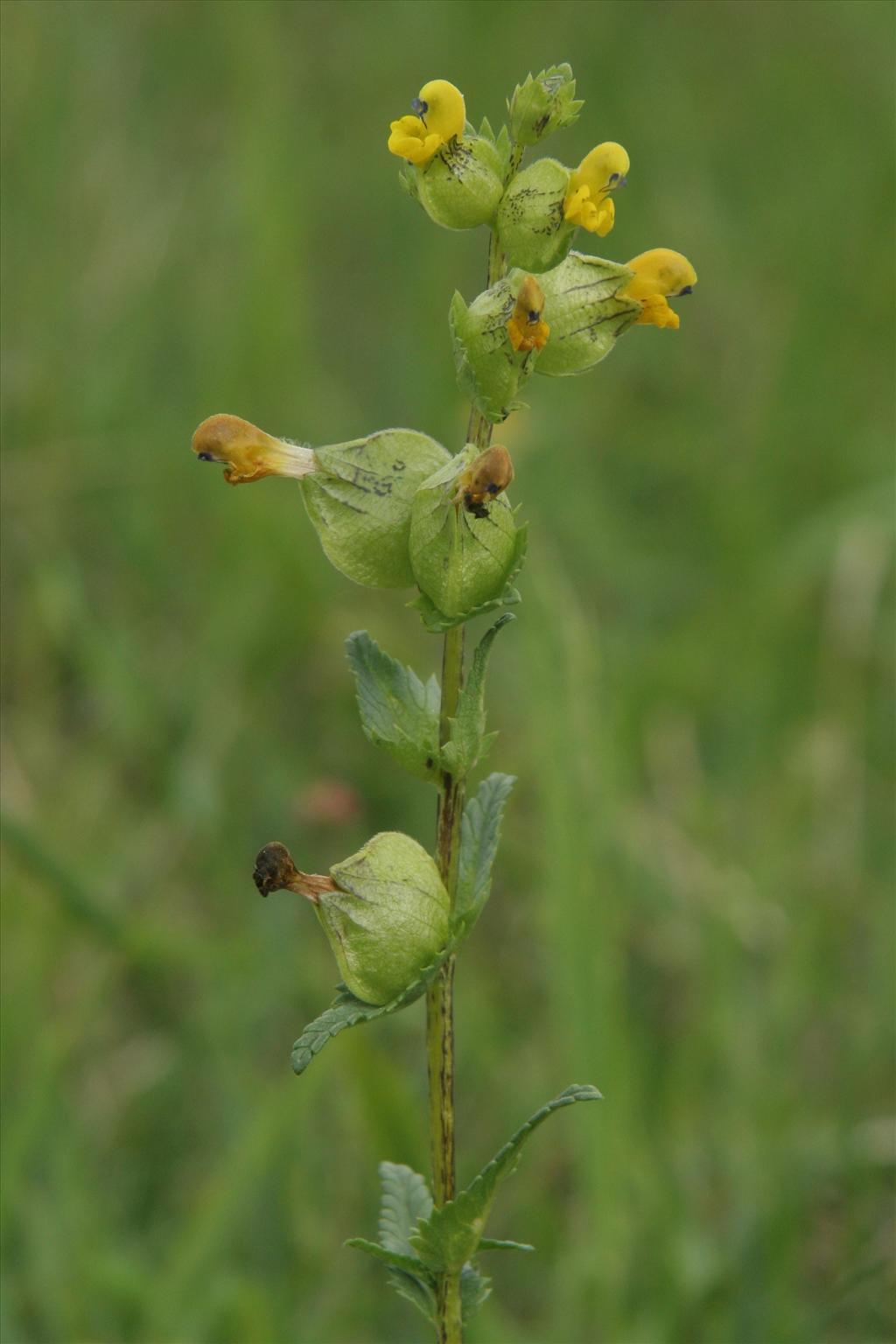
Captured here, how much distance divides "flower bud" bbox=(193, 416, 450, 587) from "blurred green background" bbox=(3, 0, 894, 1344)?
1205 millimetres

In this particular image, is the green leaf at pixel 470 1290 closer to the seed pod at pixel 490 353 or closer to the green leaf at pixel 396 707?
the green leaf at pixel 396 707

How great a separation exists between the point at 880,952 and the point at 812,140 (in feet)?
16.0

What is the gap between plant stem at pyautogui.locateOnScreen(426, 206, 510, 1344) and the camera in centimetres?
178

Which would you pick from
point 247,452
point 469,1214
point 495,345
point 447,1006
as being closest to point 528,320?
point 495,345

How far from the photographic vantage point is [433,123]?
1767 millimetres

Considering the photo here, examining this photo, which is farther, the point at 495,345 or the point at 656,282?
the point at 656,282

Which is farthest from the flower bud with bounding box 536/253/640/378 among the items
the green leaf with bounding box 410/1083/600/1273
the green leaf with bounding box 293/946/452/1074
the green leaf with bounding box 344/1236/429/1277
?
the green leaf with bounding box 344/1236/429/1277

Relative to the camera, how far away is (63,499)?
4805 millimetres

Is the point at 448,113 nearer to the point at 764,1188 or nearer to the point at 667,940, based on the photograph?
the point at 764,1188

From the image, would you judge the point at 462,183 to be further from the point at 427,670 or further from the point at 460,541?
the point at 427,670

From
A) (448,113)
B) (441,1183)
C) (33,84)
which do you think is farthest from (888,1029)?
(33,84)

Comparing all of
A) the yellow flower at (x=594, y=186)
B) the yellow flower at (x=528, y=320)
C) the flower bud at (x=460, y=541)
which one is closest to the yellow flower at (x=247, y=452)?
the flower bud at (x=460, y=541)

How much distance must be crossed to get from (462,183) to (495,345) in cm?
21

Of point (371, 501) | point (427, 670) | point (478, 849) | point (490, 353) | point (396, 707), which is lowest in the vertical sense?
point (478, 849)
